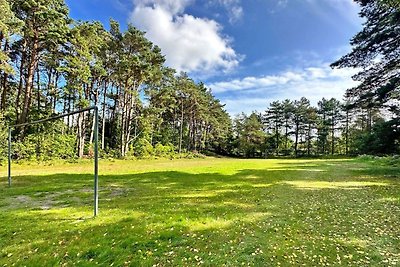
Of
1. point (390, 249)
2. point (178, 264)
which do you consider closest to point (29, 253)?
point (178, 264)

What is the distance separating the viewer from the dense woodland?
13.8 m

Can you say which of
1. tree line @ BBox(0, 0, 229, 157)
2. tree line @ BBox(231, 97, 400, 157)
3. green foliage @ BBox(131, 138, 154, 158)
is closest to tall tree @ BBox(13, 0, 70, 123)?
tree line @ BBox(0, 0, 229, 157)

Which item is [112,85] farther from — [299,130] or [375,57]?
[299,130]

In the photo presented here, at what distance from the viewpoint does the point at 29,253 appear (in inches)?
161

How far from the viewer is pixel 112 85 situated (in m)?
32.3

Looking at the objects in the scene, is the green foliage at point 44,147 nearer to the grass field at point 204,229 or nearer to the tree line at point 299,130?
the grass field at point 204,229

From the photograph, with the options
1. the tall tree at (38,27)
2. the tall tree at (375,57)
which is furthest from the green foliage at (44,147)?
the tall tree at (375,57)

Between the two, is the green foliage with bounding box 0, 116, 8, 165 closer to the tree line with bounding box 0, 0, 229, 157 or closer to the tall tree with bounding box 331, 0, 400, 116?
the tree line with bounding box 0, 0, 229, 157

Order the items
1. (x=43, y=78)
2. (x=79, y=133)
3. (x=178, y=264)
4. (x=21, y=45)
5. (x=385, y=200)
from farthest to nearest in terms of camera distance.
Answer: (x=43, y=78) → (x=79, y=133) → (x=21, y=45) → (x=385, y=200) → (x=178, y=264)

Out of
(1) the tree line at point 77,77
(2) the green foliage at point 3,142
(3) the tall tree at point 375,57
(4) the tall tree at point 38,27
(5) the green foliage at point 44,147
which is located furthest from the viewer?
(1) the tree line at point 77,77

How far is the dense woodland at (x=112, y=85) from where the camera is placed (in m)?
13.8

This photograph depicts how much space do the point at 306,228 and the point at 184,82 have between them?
38947mm

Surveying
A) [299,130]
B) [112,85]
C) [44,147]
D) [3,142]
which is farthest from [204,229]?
[299,130]

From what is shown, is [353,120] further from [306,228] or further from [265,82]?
[306,228]
